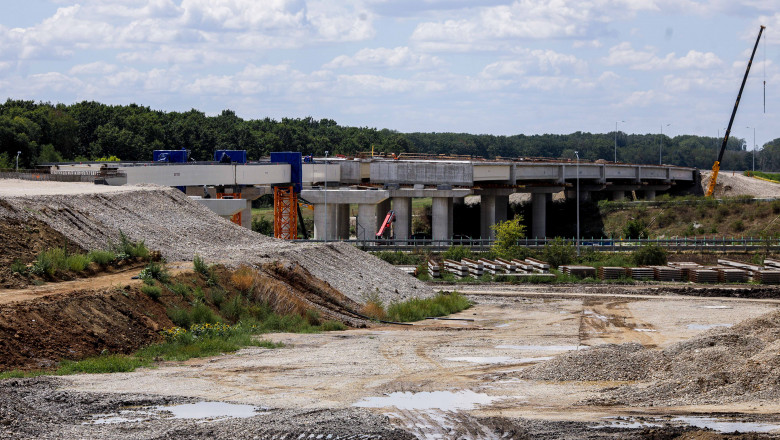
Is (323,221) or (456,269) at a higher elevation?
(323,221)

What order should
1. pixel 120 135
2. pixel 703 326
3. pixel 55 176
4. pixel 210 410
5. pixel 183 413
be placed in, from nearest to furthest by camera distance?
pixel 183 413
pixel 210 410
pixel 703 326
pixel 55 176
pixel 120 135

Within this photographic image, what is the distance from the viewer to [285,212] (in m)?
73.6

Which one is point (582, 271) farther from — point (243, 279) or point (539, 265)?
point (243, 279)

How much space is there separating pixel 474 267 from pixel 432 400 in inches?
1560

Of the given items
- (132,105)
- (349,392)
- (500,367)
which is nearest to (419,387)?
(349,392)

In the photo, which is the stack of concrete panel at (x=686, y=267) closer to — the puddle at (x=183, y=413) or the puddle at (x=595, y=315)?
the puddle at (x=595, y=315)

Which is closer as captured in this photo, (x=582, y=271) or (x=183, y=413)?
(x=183, y=413)

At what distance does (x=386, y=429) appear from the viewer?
57.2ft

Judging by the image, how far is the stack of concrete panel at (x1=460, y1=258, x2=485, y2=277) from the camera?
59594 mm

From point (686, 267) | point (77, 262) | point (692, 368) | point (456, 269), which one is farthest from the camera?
point (456, 269)

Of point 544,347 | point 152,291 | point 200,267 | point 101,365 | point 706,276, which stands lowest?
point 706,276

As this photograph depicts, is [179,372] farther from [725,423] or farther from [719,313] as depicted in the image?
[719,313]

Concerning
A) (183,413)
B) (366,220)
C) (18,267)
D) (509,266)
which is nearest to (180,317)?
(18,267)

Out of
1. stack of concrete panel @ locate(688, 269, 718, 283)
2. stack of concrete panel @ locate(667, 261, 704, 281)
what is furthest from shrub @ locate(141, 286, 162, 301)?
stack of concrete panel @ locate(667, 261, 704, 281)
